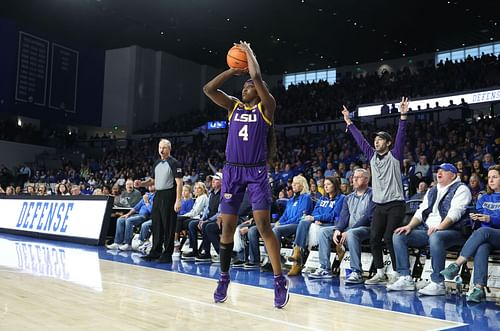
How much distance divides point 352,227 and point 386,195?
70 cm

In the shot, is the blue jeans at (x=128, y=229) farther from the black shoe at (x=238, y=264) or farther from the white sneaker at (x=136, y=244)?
the black shoe at (x=238, y=264)

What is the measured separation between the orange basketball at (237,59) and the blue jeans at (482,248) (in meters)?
2.57

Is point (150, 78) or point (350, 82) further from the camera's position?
point (150, 78)

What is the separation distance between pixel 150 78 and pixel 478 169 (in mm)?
21080

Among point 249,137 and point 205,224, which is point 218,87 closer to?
point 249,137

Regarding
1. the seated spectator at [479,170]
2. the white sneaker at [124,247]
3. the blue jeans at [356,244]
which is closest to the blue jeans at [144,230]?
the white sneaker at [124,247]

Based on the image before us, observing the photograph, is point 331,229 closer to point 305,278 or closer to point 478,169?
point 305,278

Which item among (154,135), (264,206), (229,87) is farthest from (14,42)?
(264,206)

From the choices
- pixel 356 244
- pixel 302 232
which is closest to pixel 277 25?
pixel 302 232

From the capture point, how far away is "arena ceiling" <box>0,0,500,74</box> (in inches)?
790

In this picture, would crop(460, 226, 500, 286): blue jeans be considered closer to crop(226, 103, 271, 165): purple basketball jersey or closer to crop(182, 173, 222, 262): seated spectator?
crop(226, 103, 271, 165): purple basketball jersey

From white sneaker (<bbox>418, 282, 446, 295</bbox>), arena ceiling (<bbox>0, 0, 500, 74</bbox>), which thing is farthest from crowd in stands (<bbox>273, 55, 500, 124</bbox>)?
white sneaker (<bbox>418, 282, 446, 295</bbox>)

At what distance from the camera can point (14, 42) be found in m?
20.7

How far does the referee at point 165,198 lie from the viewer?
6.91 m
